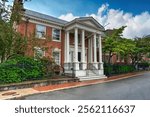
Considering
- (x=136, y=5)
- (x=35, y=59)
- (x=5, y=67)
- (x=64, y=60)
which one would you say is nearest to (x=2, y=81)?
(x=5, y=67)

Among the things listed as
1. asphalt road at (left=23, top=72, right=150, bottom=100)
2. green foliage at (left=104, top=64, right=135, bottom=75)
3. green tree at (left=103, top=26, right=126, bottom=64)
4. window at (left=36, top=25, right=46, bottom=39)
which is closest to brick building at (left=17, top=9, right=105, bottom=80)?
window at (left=36, top=25, right=46, bottom=39)

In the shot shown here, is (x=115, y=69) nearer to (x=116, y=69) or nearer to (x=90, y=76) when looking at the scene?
(x=116, y=69)

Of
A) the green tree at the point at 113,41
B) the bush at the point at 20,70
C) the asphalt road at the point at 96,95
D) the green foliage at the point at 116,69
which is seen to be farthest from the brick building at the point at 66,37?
the asphalt road at the point at 96,95

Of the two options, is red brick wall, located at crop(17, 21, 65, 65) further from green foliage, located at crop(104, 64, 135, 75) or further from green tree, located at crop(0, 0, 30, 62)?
green foliage, located at crop(104, 64, 135, 75)

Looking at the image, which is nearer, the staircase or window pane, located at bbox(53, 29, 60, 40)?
the staircase

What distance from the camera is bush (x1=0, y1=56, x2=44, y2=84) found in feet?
35.2

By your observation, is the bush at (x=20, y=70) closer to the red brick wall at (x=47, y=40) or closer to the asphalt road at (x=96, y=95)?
the red brick wall at (x=47, y=40)

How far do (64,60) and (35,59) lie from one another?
559 cm

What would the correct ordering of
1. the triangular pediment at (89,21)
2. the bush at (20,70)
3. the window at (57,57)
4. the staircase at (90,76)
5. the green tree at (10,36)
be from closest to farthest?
1. the bush at (20,70)
2. the green tree at (10,36)
3. the staircase at (90,76)
4. the triangular pediment at (89,21)
5. the window at (57,57)

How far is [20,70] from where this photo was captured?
1161 centimetres

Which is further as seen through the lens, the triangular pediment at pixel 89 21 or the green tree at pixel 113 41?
the green tree at pixel 113 41

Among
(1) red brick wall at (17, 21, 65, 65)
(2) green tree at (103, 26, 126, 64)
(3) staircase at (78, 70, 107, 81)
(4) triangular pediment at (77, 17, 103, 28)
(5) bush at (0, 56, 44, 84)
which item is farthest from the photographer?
(2) green tree at (103, 26, 126, 64)

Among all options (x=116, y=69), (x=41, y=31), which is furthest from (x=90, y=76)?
(x=41, y=31)

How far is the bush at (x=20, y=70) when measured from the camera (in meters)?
10.7
